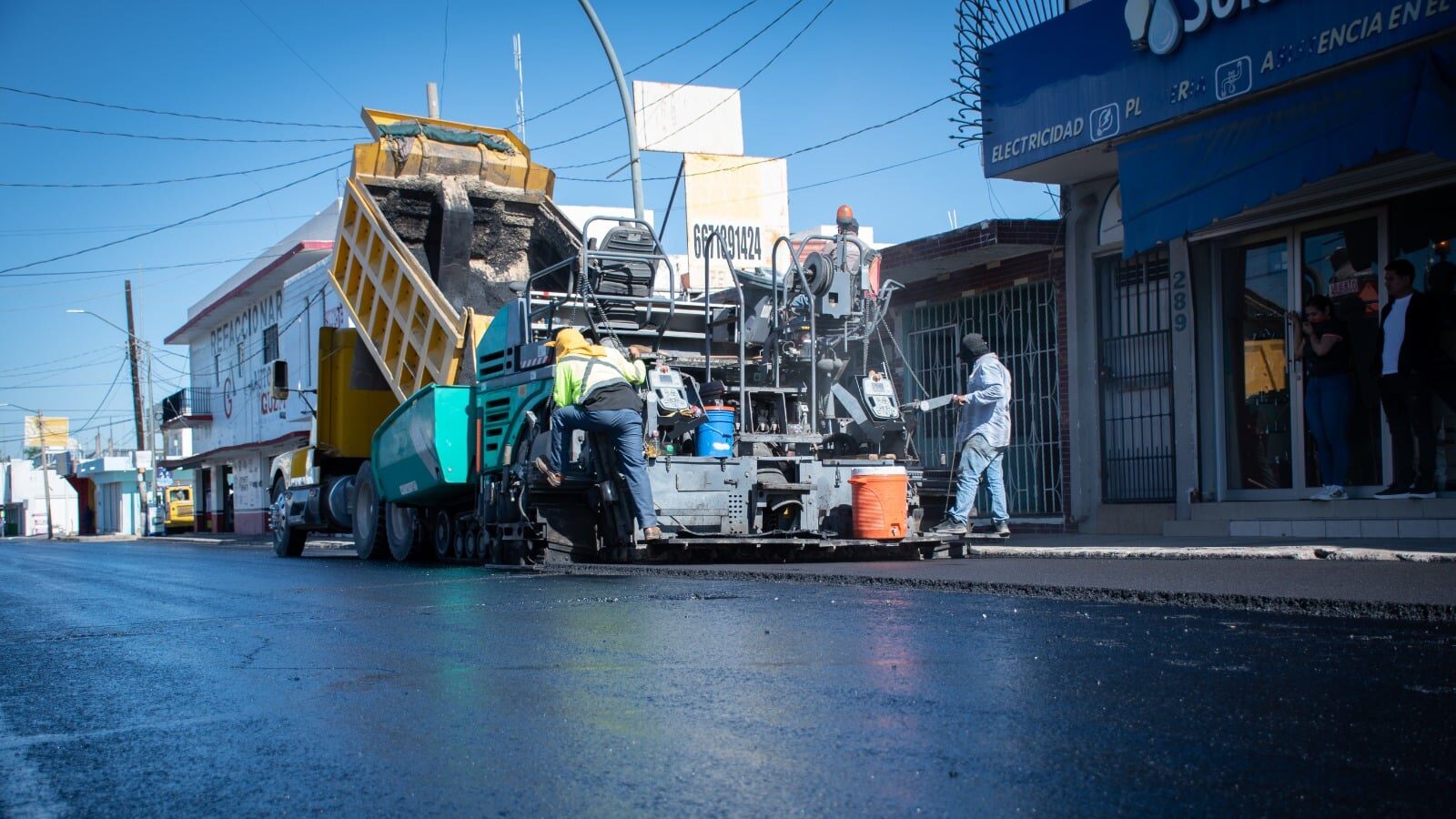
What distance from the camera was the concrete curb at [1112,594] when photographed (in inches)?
211

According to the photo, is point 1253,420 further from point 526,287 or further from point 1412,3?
point 526,287

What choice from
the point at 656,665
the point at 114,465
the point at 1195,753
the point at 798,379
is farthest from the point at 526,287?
the point at 114,465

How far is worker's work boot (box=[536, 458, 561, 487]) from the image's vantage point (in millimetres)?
9909

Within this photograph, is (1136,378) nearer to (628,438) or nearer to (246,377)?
(628,438)

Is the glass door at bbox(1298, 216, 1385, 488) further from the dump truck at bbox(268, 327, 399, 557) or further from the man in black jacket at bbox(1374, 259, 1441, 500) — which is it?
the dump truck at bbox(268, 327, 399, 557)

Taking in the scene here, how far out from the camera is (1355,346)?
1050cm

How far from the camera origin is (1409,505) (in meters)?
9.66

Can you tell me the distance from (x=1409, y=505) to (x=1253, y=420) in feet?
6.39

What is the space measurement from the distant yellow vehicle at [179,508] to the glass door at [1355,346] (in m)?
47.2

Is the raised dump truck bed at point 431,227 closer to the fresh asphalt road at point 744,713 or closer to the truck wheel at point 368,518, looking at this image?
the truck wheel at point 368,518

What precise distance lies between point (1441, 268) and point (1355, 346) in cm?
95

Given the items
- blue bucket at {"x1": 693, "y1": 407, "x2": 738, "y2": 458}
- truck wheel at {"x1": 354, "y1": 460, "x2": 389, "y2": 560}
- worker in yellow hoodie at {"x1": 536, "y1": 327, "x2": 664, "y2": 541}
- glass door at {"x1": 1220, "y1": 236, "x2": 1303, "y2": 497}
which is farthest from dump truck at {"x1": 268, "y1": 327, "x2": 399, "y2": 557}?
glass door at {"x1": 1220, "y1": 236, "x2": 1303, "y2": 497}

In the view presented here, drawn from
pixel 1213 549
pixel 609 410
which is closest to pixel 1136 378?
pixel 1213 549

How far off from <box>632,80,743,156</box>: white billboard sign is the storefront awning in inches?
408
